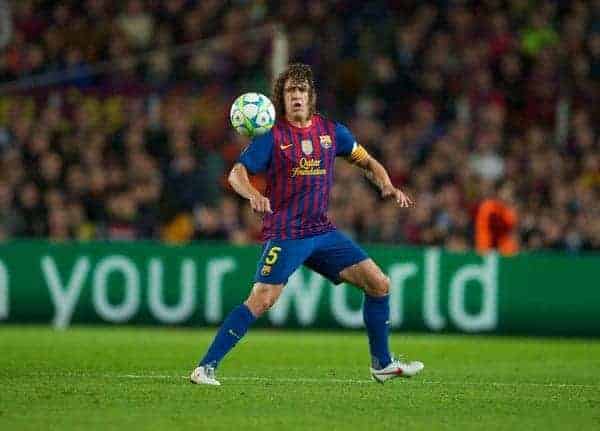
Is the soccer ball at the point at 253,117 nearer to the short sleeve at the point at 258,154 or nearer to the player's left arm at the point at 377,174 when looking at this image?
the short sleeve at the point at 258,154

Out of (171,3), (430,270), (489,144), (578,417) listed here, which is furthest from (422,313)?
(578,417)

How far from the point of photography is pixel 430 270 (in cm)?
1634

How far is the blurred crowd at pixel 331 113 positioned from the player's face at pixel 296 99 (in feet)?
25.6

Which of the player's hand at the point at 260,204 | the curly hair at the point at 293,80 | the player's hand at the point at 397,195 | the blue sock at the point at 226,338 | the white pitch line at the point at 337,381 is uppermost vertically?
the curly hair at the point at 293,80

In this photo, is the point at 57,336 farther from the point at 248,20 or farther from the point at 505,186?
the point at 248,20

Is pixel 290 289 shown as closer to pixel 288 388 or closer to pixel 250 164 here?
pixel 288 388

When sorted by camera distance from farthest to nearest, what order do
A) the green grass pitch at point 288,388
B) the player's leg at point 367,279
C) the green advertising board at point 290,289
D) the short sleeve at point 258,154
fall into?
the green advertising board at point 290,289, the player's leg at point 367,279, the short sleeve at point 258,154, the green grass pitch at point 288,388

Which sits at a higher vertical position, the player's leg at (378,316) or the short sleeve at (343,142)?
the short sleeve at (343,142)

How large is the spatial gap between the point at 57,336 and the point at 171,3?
297 inches

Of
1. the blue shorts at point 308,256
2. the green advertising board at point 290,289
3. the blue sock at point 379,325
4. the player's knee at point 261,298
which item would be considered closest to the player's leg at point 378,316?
the blue sock at point 379,325

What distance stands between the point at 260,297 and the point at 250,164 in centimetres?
90

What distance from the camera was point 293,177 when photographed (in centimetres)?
934

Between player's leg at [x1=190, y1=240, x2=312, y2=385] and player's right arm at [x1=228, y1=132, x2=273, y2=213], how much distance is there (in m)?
0.48

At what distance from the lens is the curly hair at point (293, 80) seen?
9.28m
